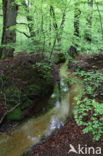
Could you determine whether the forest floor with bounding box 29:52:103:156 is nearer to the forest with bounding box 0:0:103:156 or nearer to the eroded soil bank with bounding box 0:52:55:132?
the forest with bounding box 0:0:103:156

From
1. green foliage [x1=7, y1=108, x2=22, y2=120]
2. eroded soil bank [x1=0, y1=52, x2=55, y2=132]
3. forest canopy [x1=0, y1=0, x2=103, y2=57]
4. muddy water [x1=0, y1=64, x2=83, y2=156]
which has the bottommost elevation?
muddy water [x1=0, y1=64, x2=83, y2=156]

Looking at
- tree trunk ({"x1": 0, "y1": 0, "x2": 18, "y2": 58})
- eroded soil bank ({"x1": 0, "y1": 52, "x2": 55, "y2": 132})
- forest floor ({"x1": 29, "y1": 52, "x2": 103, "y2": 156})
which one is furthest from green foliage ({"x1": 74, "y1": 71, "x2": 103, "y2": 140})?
tree trunk ({"x1": 0, "y1": 0, "x2": 18, "y2": 58})

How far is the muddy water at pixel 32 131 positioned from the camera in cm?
497

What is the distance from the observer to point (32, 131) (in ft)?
18.8

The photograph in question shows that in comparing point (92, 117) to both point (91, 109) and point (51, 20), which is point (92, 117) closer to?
point (91, 109)

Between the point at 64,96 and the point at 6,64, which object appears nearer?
the point at 6,64

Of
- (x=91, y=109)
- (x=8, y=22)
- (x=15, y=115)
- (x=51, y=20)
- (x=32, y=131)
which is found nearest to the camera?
(x=91, y=109)

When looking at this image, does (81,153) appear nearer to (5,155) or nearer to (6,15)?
(5,155)

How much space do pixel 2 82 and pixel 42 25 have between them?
411 centimetres

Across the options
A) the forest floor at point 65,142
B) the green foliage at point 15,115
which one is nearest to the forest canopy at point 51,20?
the forest floor at point 65,142

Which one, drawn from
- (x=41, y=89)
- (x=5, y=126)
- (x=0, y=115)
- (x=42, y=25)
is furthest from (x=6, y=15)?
(x=5, y=126)

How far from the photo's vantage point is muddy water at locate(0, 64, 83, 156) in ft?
16.3

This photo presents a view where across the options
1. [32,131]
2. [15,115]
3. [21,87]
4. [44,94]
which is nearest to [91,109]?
[32,131]

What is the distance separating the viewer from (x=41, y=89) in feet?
27.1
